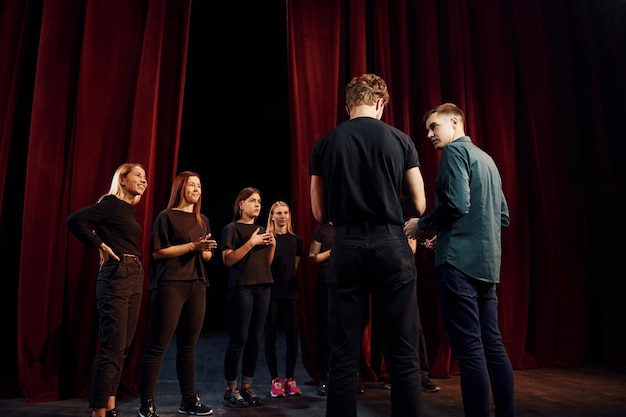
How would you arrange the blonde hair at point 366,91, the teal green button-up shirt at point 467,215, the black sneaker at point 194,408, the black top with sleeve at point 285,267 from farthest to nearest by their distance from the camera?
the black top with sleeve at point 285,267 < the black sneaker at point 194,408 < the teal green button-up shirt at point 467,215 < the blonde hair at point 366,91

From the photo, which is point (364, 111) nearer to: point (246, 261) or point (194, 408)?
point (246, 261)

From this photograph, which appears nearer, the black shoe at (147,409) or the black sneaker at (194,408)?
the black shoe at (147,409)

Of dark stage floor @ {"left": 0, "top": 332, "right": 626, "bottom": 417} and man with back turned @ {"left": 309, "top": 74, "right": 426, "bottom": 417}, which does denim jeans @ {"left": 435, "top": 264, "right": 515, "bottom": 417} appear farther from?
dark stage floor @ {"left": 0, "top": 332, "right": 626, "bottom": 417}

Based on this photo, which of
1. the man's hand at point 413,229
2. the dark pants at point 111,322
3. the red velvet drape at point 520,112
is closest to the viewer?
the man's hand at point 413,229

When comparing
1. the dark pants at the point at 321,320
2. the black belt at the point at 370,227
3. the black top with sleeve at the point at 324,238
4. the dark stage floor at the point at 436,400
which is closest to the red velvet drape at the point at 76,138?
the dark stage floor at the point at 436,400

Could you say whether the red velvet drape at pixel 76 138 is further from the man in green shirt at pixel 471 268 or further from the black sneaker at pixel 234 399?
the man in green shirt at pixel 471 268

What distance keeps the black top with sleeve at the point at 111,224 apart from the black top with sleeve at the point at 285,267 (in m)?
0.99

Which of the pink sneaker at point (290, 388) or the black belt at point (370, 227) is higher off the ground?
the black belt at point (370, 227)

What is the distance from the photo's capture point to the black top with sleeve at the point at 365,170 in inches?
57.7

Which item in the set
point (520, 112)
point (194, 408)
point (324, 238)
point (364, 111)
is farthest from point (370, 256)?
point (520, 112)

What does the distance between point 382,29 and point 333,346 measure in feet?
10.6

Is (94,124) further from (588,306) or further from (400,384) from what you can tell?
(588,306)

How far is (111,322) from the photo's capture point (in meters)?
2.26

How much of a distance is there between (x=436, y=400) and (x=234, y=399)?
1.23 meters
